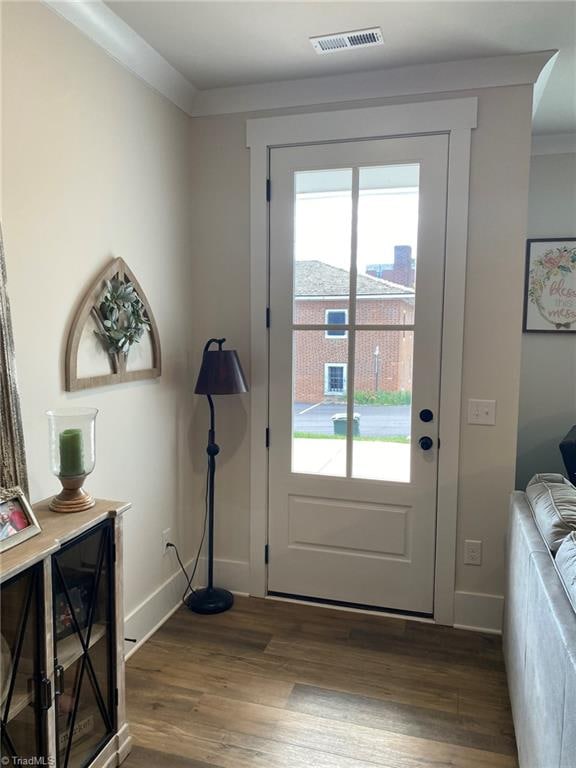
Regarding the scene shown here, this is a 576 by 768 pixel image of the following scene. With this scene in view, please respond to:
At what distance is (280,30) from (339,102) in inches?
21.5

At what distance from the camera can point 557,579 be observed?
1433mm

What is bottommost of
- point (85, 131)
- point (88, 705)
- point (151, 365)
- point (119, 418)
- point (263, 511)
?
point (88, 705)

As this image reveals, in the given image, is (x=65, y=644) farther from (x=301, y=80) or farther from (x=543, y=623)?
(x=301, y=80)

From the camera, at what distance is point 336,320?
2678 millimetres

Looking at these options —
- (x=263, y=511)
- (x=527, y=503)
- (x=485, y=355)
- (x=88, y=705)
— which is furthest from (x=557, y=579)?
(x=263, y=511)

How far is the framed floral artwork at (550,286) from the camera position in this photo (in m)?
3.43

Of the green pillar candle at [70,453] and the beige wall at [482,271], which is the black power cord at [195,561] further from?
the green pillar candle at [70,453]

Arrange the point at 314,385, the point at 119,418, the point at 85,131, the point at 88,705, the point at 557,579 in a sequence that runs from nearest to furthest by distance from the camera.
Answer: the point at 557,579 → the point at 88,705 → the point at 85,131 → the point at 119,418 → the point at 314,385

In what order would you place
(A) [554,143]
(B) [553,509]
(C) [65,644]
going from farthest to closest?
(A) [554,143], (B) [553,509], (C) [65,644]

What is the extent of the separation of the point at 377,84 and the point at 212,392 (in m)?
1.64

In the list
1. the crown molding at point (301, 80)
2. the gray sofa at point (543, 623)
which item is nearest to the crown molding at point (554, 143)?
the crown molding at point (301, 80)

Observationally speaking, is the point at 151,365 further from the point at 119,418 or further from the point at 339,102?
the point at 339,102

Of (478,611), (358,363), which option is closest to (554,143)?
(358,363)

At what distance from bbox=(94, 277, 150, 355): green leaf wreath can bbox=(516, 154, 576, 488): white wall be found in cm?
256
